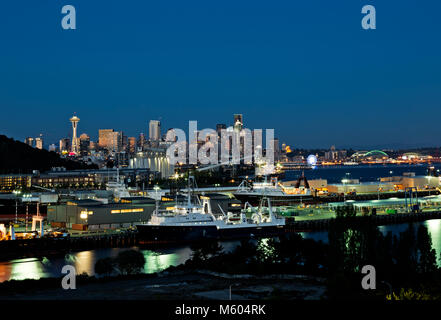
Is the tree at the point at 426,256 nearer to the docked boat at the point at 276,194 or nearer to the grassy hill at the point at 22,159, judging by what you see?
Result: the docked boat at the point at 276,194

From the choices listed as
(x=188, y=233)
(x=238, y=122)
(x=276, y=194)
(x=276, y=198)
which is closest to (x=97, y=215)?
(x=188, y=233)

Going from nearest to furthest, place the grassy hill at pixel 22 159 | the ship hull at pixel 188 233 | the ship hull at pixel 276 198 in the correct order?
the ship hull at pixel 188 233 → the ship hull at pixel 276 198 → the grassy hill at pixel 22 159

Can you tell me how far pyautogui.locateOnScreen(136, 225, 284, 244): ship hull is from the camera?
20.6 meters

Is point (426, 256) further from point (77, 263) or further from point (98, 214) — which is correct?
point (98, 214)

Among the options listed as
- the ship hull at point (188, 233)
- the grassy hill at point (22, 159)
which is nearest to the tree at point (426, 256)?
the ship hull at point (188, 233)

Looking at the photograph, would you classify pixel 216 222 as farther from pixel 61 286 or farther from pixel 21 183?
pixel 21 183

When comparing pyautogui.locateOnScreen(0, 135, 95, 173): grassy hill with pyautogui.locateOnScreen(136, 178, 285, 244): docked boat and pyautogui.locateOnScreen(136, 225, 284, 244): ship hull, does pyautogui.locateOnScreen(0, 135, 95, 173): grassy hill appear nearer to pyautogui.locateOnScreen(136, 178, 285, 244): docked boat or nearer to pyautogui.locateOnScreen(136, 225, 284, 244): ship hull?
pyautogui.locateOnScreen(136, 178, 285, 244): docked boat

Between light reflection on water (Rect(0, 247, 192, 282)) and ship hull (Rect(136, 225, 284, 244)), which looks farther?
ship hull (Rect(136, 225, 284, 244))

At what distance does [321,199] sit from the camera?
123 ft

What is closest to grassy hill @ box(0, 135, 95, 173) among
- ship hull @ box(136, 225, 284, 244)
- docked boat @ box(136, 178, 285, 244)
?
docked boat @ box(136, 178, 285, 244)

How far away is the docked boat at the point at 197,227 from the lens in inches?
813

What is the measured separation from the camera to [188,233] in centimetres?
2097

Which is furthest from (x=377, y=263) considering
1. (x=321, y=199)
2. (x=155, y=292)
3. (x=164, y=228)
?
(x=321, y=199)

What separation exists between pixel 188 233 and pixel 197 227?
441mm
